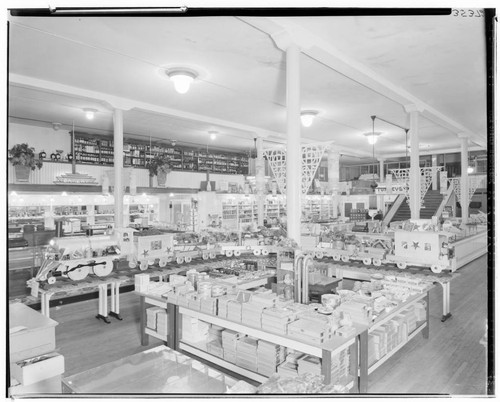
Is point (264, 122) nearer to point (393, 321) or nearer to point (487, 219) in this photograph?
point (393, 321)

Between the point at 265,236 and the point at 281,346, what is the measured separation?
3.83 meters

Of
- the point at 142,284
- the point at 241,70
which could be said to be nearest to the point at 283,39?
the point at 241,70

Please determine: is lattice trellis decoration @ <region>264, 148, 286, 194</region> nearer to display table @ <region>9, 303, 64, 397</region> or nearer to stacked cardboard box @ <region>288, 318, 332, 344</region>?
stacked cardboard box @ <region>288, 318, 332, 344</region>

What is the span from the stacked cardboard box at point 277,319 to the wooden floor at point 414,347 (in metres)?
1.06

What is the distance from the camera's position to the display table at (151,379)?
2.13 meters

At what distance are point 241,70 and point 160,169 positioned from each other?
552 cm

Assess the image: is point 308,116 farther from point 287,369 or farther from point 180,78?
point 287,369

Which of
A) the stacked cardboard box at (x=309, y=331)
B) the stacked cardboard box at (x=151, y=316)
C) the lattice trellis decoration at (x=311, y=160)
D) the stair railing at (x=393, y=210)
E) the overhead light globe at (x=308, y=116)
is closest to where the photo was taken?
the stacked cardboard box at (x=309, y=331)

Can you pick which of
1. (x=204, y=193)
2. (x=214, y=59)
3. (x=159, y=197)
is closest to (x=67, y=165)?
(x=159, y=197)

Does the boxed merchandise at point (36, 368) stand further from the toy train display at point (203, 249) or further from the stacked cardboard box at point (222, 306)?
the toy train display at point (203, 249)

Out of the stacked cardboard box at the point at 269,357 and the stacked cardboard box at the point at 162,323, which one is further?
the stacked cardboard box at the point at 162,323

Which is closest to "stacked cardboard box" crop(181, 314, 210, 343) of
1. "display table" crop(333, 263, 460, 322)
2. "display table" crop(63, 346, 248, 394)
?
"display table" crop(63, 346, 248, 394)

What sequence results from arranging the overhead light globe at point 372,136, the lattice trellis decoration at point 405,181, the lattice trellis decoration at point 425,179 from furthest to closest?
1. the lattice trellis decoration at point 425,179
2. the lattice trellis decoration at point 405,181
3. the overhead light globe at point 372,136

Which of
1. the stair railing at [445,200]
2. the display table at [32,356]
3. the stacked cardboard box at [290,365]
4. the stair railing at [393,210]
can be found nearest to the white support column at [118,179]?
the display table at [32,356]
